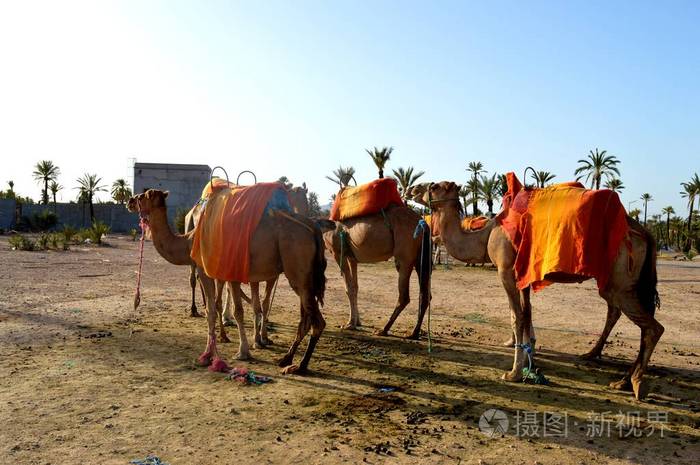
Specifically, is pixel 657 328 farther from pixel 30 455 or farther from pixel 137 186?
pixel 137 186

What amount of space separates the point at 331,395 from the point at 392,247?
3714mm

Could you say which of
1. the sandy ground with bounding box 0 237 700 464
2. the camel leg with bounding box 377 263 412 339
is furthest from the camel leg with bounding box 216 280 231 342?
the camel leg with bounding box 377 263 412 339

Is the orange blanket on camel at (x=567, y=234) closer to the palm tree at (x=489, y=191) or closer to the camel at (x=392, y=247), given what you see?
the camel at (x=392, y=247)

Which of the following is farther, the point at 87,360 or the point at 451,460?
the point at 87,360

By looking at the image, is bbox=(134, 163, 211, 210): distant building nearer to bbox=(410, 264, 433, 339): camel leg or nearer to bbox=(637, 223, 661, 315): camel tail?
bbox=(410, 264, 433, 339): camel leg

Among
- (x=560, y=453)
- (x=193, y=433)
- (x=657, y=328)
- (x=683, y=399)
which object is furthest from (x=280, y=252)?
(x=683, y=399)

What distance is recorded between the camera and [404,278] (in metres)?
8.66

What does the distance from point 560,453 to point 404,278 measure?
4572mm

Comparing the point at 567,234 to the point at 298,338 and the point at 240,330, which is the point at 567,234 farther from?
the point at 240,330

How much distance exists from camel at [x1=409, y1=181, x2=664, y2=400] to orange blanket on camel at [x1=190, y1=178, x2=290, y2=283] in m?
2.25

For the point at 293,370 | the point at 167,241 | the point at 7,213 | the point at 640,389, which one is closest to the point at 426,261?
the point at 293,370

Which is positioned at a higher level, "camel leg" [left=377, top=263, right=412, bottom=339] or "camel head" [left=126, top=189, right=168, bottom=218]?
"camel head" [left=126, top=189, right=168, bottom=218]

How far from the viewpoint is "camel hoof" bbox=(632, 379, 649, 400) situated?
5629 mm

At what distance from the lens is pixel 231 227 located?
→ 6.57 meters
